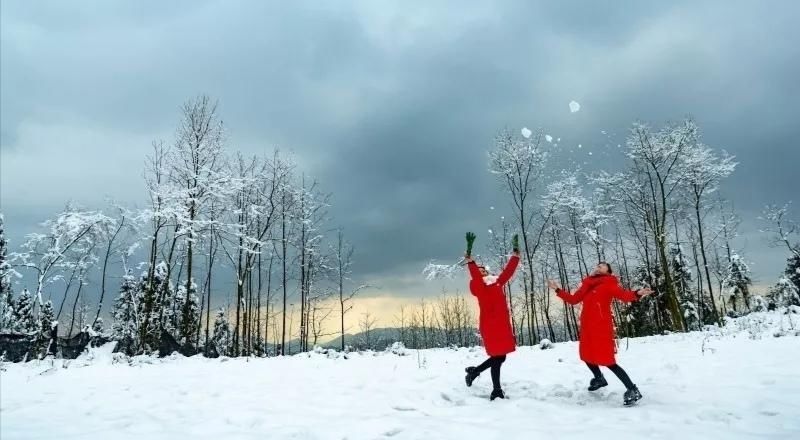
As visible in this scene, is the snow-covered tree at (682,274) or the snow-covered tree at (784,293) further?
the snow-covered tree at (682,274)

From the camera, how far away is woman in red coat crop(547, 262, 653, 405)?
637cm

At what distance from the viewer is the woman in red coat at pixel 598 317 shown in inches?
251

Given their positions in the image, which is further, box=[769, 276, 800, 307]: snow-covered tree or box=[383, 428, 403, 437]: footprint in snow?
box=[769, 276, 800, 307]: snow-covered tree

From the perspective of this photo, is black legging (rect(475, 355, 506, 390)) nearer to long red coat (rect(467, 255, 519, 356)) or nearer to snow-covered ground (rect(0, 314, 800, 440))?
long red coat (rect(467, 255, 519, 356))

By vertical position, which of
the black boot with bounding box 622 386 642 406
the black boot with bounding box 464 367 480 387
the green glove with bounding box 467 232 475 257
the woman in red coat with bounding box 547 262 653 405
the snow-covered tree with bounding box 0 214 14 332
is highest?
the snow-covered tree with bounding box 0 214 14 332

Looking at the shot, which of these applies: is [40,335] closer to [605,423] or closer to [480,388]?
[480,388]

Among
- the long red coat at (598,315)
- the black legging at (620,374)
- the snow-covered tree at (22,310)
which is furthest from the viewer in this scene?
the snow-covered tree at (22,310)

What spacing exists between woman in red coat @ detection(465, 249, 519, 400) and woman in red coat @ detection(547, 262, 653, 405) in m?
0.96

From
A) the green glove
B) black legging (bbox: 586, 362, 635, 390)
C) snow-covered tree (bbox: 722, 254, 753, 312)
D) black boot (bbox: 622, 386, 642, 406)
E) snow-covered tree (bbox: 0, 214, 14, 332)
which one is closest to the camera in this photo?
black boot (bbox: 622, 386, 642, 406)

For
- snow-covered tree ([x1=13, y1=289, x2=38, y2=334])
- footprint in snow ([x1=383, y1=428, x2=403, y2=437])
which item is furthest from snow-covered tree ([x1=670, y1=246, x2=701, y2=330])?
snow-covered tree ([x1=13, y1=289, x2=38, y2=334])

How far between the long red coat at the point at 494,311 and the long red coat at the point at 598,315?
0.95 m

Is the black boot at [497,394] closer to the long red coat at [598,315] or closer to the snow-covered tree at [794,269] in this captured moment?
the long red coat at [598,315]

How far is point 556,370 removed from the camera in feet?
29.6

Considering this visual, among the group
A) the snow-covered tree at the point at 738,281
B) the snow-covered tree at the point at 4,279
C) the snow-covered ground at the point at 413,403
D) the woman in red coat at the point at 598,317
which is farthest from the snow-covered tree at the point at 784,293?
the snow-covered tree at the point at 4,279
